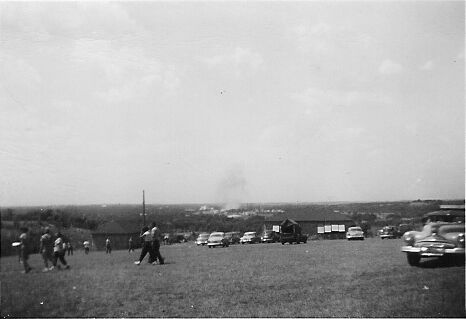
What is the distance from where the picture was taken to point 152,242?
4.90 m

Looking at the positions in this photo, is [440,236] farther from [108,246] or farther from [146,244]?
[108,246]

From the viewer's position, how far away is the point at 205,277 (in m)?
4.95

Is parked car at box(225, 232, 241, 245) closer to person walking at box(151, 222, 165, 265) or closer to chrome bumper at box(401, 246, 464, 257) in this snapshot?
person walking at box(151, 222, 165, 265)

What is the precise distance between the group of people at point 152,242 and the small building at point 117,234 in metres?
0.07

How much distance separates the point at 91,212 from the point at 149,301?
3.77 feet

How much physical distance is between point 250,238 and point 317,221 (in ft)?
2.66

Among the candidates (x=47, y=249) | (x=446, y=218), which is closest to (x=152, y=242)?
(x=47, y=249)

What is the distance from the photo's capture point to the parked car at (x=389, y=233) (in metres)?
5.24

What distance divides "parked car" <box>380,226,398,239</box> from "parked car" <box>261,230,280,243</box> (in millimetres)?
1266

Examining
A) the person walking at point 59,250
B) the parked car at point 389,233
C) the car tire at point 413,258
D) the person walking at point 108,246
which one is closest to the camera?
the person walking at point 59,250

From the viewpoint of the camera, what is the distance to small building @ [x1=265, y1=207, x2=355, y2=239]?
5129mm

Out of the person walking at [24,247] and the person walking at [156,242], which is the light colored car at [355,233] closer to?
the person walking at [156,242]

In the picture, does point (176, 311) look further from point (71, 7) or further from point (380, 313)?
point (71, 7)

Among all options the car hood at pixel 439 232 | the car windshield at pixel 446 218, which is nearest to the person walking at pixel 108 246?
the car hood at pixel 439 232
